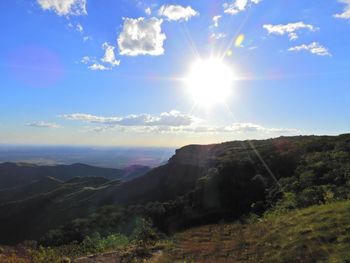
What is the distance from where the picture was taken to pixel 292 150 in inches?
1663

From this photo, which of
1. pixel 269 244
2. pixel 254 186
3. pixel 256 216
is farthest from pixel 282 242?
pixel 254 186

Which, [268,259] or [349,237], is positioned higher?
[349,237]

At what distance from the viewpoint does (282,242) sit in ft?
47.4

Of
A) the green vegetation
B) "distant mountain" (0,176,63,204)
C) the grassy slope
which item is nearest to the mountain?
the green vegetation

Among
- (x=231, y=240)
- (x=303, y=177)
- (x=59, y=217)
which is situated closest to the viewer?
(x=231, y=240)

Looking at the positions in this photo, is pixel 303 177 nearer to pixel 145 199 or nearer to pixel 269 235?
pixel 269 235

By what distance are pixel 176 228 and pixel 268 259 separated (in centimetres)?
1783

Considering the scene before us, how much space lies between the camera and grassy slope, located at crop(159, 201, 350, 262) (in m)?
12.5

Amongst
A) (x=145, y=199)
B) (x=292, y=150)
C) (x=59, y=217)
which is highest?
(x=292, y=150)

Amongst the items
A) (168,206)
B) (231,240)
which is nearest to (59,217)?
(168,206)

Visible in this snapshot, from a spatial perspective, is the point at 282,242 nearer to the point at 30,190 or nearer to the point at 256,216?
the point at 256,216

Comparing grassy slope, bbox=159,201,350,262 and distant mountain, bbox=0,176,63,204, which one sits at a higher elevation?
grassy slope, bbox=159,201,350,262

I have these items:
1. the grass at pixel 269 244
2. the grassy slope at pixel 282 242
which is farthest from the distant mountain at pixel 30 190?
the grassy slope at pixel 282 242

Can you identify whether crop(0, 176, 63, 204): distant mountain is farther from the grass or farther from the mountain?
the grass
